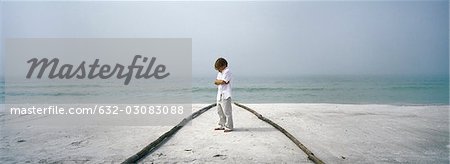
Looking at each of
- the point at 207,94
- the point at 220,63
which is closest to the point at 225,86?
the point at 220,63

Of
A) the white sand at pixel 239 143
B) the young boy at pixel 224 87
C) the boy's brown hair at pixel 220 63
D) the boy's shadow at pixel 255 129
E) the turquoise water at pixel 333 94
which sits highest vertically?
the turquoise water at pixel 333 94

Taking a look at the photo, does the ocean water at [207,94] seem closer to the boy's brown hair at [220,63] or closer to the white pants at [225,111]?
the white pants at [225,111]

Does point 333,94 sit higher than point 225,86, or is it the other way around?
point 333,94

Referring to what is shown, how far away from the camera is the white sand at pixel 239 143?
432 centimetres

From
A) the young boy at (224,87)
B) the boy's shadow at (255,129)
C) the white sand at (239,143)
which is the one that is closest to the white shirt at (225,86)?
the young boy at (224,87)

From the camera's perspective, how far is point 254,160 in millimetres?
4141

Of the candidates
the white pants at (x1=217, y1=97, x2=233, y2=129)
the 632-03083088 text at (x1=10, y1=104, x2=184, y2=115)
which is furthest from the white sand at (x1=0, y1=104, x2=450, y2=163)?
the 632-03083088 text at (x1=10, y1=104, x2=184, y2=115)

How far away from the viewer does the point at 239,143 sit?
521 cm

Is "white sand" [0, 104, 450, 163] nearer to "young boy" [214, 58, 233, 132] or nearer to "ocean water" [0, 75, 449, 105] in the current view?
"young boy" [214, 58, 233, 132]

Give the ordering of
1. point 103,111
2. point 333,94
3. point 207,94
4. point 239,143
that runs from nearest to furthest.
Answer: point 239,143 → point 103,111 → point 207,94 → point 333,94

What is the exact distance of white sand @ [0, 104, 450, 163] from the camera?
14.2 ft

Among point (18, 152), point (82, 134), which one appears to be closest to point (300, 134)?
point (82, 134)

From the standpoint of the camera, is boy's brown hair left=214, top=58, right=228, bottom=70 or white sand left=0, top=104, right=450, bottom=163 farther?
boy's brown hair left=214, top=58, right=228, bottom=70

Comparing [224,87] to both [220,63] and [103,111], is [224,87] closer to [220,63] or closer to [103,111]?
[220,63]
